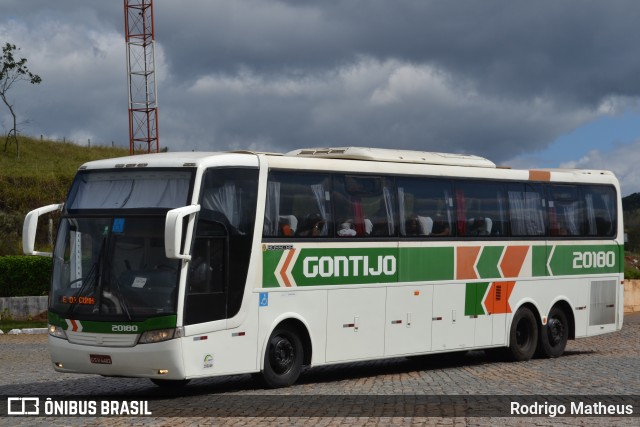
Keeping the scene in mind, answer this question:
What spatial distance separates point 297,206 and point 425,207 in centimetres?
345

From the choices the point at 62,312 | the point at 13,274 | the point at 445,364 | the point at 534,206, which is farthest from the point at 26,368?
the point at 13,274

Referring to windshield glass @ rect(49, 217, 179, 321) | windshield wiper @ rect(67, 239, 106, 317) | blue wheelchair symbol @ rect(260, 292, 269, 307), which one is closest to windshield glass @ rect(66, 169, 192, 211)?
windshield glass @ rect(49, 217, 179, 321)

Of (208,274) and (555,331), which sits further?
(555,331)

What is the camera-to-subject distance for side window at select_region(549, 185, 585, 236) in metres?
23.7

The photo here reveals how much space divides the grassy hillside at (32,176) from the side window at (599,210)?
77.0 ft

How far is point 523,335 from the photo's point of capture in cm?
2325

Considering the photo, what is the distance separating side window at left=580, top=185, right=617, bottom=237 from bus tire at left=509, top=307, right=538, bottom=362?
8.47ft

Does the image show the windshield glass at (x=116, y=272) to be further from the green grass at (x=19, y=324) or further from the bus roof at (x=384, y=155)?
the green grass at (x=19, y=324)

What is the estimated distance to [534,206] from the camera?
76.1 feet

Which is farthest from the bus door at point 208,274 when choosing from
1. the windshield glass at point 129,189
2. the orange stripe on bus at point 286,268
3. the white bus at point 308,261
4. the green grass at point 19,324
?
the green grass at point 19,324

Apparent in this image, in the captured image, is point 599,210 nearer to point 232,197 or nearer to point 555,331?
point 555,331

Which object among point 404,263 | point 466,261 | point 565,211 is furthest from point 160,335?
point 565,211

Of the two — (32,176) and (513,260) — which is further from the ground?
(32,176)

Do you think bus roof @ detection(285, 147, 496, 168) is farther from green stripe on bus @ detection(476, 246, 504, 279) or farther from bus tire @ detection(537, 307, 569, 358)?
bus tire @ detection(537, 307, 569, 358)
